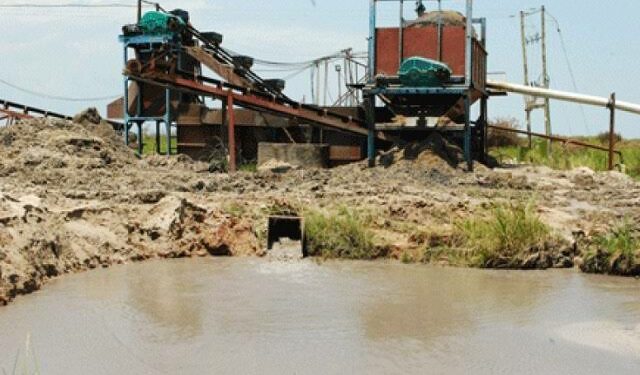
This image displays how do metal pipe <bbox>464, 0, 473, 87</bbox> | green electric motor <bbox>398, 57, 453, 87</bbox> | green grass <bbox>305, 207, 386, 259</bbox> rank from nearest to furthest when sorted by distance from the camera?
green grass <bbox>305, 207, 386, 259</bbox> < green electric motor <bbox>398, 57, 453, 87</bbox> < metal pipe <bbox>464, 0, 473, 87</bbox>

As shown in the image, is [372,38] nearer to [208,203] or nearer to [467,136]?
[467,136]

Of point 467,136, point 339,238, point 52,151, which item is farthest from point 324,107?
point 339,238

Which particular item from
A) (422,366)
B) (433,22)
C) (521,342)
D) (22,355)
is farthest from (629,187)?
(22,355)

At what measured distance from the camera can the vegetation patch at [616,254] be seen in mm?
9805

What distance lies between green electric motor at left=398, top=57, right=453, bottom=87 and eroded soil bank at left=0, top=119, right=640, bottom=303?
1.27 meters

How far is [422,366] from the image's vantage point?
6262 millimetres

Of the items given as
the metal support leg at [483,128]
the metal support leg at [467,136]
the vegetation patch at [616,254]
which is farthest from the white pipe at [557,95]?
the vegetation patch at [616,254]

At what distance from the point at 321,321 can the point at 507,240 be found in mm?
3509

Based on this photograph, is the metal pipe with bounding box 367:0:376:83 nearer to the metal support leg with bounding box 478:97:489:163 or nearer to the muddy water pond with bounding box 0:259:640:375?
the metal support leg with bounding box 478:97:489:163

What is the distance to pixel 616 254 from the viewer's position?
9.84 meters

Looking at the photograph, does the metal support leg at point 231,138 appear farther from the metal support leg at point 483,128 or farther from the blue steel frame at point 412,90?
the metal support leg at point 483,128

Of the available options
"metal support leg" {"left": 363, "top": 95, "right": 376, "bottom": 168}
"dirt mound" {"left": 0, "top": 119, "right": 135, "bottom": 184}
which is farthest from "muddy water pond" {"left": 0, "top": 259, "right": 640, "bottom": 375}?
"metal support leg" {"left": 363, "top": 95, "right": 376, "bottom": 168}

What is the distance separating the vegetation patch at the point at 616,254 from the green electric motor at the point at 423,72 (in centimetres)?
677

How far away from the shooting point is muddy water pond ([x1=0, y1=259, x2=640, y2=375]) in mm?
6344
